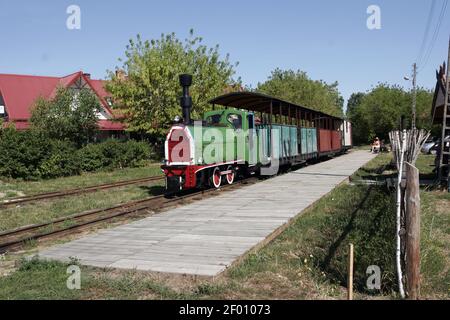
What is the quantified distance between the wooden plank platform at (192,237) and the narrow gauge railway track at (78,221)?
1.20 metres

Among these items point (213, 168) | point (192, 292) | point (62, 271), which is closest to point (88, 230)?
point (62, 271)

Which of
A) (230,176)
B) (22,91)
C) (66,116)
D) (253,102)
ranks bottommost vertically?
(230,176)

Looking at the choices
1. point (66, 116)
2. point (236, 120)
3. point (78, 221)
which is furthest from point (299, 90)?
point (78, 221)

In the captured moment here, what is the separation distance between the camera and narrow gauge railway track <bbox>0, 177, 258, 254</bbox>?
8558mm

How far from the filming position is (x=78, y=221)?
10328 mm

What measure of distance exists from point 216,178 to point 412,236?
10.6 m

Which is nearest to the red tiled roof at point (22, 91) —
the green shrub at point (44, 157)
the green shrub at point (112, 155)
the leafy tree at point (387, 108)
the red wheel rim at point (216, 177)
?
the green shrub at point (112, 155)

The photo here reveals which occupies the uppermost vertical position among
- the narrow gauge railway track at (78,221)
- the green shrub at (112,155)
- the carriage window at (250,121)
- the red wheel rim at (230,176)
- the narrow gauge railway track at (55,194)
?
the carriage window at (250,121)

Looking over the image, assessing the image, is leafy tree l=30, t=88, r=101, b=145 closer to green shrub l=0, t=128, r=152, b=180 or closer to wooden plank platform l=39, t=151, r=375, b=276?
green shrub l=0, t=128, r=152, b=180

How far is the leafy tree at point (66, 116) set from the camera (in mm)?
28594

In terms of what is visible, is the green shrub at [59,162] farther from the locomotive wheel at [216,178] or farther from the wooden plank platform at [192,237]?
the wooden plank platform at [192,237]

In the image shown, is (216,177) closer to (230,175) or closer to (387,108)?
(230,175)

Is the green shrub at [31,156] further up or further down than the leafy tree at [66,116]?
further down
